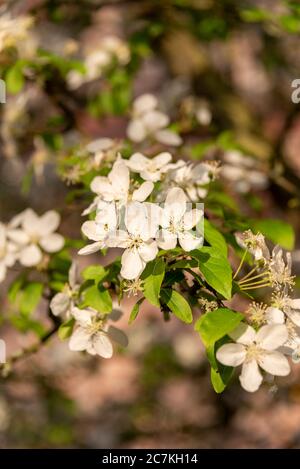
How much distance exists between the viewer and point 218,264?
1.05 meters

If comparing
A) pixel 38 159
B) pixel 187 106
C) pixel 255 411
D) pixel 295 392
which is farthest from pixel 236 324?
pixel 255 411

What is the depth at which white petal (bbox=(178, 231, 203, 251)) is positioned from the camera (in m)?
1.05

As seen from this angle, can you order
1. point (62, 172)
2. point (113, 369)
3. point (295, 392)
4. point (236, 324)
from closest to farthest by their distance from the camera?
point (236, 324) → point (62, 172) → point (295, 392) → point (113, 369)

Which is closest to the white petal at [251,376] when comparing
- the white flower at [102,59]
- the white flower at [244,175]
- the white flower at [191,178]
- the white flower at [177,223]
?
the white flower at [177,223]

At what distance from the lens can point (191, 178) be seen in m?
1.35

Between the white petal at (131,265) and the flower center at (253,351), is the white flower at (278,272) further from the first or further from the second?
the white petal at (131,265)

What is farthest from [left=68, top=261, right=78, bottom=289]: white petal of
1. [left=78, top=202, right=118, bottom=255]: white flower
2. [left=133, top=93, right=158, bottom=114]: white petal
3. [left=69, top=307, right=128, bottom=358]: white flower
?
[left=133, top=93, right=158, bottom=114]: white petal

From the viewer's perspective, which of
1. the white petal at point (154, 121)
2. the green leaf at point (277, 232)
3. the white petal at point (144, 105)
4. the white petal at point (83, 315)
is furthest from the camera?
the white petal at point (144, 105)

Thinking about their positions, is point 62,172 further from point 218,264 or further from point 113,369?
point 113,369

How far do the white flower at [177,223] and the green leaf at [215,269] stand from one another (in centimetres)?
2

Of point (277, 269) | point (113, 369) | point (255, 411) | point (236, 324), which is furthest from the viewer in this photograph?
point (113, 369)

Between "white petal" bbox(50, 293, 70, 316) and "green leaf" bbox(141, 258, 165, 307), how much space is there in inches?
11.4

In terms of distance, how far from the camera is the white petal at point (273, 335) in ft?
3.23
